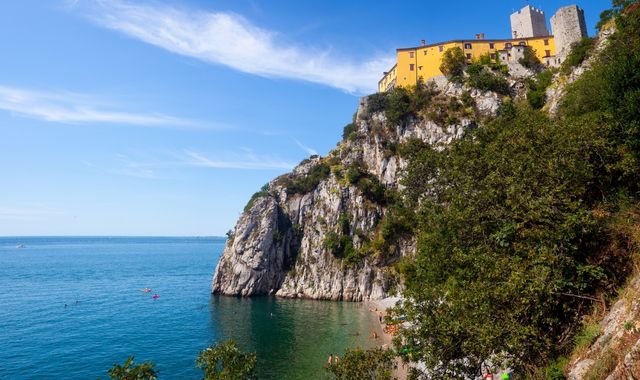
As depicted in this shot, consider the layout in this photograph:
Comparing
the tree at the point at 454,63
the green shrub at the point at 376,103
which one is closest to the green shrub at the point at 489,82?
the tree at the point at 454,63

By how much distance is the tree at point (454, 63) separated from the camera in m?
64.7

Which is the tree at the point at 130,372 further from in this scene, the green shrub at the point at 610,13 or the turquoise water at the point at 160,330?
the green shrub at the point at 610,13

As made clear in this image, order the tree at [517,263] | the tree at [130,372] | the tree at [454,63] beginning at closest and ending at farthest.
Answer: the tree at [517,263], the tree at [130,372], the tree at [454,63]

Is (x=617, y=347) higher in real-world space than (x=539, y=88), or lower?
lower

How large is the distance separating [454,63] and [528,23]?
1593 cm

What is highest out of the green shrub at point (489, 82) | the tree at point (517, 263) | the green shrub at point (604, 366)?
the green shrub at point (489, 82)

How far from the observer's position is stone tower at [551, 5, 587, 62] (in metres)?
55.2

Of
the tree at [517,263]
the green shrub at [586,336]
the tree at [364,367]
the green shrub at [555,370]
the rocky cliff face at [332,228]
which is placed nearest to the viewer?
the green shrub at [555,370]

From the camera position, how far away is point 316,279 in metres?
62.6

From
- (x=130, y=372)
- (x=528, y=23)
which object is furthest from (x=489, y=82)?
(x=130, y=372)

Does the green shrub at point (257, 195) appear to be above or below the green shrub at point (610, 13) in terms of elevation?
below

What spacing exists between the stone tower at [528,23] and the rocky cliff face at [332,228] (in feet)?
56.4

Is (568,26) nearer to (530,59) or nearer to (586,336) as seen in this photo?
(530,59)

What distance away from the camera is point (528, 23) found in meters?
66.0
